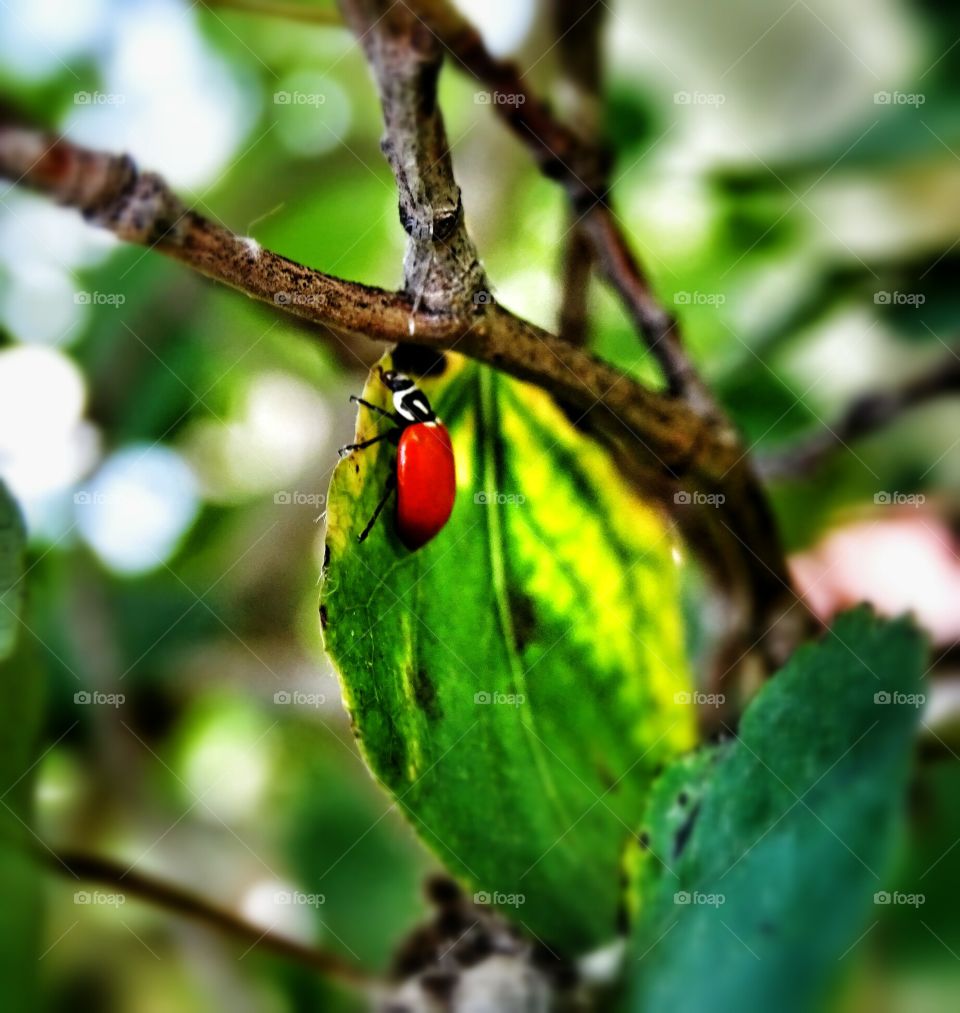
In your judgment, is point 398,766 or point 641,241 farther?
point 641,241

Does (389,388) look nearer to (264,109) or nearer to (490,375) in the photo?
(490,375)

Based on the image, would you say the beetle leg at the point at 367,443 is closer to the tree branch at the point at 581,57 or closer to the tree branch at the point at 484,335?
the tree branch at the point at 484,335

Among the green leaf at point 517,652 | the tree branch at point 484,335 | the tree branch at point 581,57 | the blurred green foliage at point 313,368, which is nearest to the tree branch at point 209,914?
→ the blurred green foliage at point 313,368

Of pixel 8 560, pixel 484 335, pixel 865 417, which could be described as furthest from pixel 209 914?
pixel 865 417

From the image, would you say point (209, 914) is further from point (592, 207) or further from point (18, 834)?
point (592, 207)

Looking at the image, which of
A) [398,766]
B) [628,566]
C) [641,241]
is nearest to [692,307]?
[641,241]

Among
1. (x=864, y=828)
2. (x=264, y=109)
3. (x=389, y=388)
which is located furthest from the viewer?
(x=264, y=109)

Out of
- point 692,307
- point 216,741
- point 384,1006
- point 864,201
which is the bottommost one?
point 384,1006

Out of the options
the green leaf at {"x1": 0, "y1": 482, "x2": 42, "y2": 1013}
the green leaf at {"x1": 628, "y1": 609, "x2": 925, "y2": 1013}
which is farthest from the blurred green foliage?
the green leaf at {"x1": 628, "y1": 609, "x2": 925, "y2": 1013}
